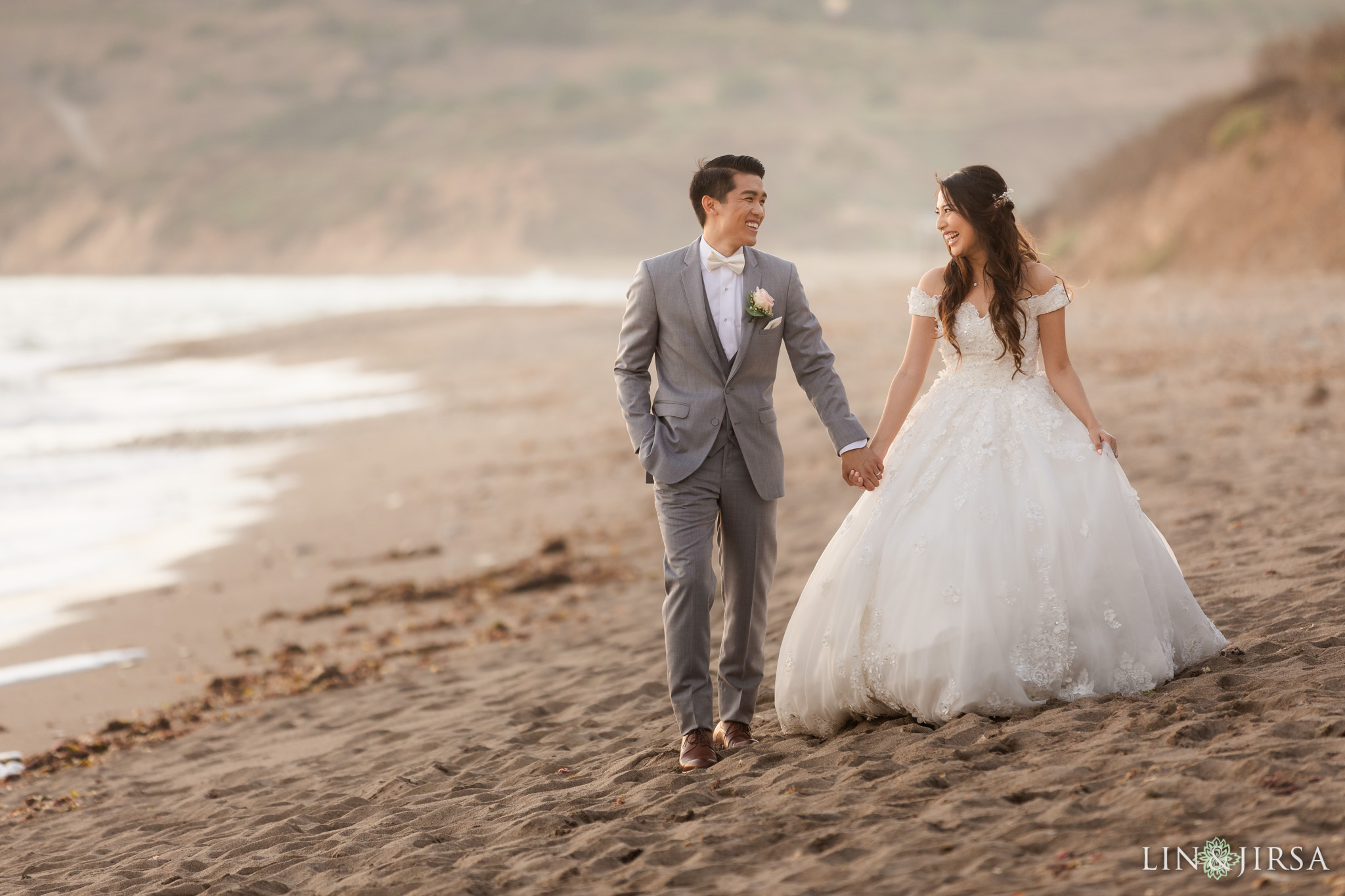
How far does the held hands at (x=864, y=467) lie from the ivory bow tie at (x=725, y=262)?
30.2 inches

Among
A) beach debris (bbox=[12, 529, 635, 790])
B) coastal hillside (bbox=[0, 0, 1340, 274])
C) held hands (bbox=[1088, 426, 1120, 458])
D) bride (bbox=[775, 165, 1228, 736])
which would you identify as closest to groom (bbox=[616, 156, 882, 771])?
bride (bbox=[775, 165, 1228, 736])

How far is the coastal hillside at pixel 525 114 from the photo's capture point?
95000mm

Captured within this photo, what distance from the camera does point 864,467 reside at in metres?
4.48

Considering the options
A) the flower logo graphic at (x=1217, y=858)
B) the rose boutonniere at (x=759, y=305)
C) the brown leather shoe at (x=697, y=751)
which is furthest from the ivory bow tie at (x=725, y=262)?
the flower logo graphic at (x=1217, y=858)

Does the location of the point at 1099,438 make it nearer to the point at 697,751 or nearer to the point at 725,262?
the point at 725,262

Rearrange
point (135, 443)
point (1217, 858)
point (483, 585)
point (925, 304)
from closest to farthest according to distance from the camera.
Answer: point (1217, 858), point (925, 304), point (483, 585), point (135, 443)

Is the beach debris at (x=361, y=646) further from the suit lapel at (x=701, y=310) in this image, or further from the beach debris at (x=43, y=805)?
the suit lapel at (x=701, y=310)

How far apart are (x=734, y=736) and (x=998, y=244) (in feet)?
6.60

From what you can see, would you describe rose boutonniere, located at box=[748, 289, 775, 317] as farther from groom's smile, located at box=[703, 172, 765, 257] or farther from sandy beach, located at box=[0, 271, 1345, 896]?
sandy beach, located at box=[0, 271, 1345, 896]

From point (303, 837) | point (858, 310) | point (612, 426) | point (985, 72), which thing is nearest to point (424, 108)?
point (985, 72)

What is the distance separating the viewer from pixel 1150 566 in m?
4.33

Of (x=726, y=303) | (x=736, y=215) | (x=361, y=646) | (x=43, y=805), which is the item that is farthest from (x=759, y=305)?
(x=361, y=646)

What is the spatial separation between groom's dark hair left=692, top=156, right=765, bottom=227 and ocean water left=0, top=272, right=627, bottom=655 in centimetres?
523

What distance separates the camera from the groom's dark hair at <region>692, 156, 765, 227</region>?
4406 millimetres
